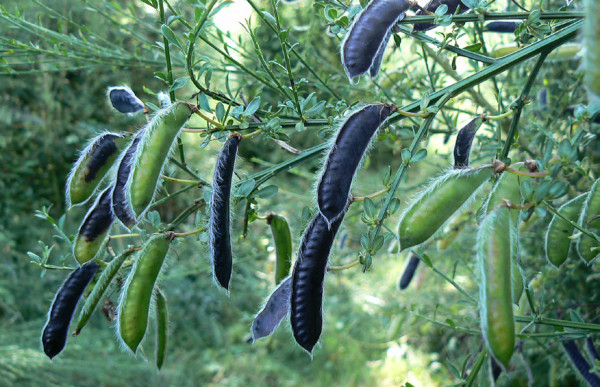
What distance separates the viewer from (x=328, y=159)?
2.24 ft

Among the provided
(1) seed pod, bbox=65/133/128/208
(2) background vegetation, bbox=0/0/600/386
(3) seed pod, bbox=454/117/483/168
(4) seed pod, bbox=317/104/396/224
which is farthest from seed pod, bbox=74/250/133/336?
(2) background vegetation, bbox=0/0/600/386

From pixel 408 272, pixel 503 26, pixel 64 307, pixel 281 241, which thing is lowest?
pixel 408 272

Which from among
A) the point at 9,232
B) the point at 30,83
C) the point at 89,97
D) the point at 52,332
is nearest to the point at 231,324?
the point at 9,232

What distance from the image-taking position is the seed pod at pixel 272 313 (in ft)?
2.67

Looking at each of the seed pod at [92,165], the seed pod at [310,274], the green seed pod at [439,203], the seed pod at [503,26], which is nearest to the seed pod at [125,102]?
the seed pod at [92,165]

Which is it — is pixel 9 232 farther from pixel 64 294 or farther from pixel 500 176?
pixel 500 176

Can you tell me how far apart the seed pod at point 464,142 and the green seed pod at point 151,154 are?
1.45 ft

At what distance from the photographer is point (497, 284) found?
582 mm

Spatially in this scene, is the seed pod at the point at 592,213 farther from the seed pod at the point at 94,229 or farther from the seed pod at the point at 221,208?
the seed pod at the point at 94,229

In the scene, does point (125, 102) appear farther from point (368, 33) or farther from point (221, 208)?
point (368, 33)

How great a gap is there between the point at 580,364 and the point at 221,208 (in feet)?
2.70

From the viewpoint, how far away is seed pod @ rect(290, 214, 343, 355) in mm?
704

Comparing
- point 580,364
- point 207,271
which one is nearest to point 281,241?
point 580,364

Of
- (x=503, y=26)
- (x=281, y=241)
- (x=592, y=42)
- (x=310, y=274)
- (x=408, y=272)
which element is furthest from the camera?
(x=408, y=272)
